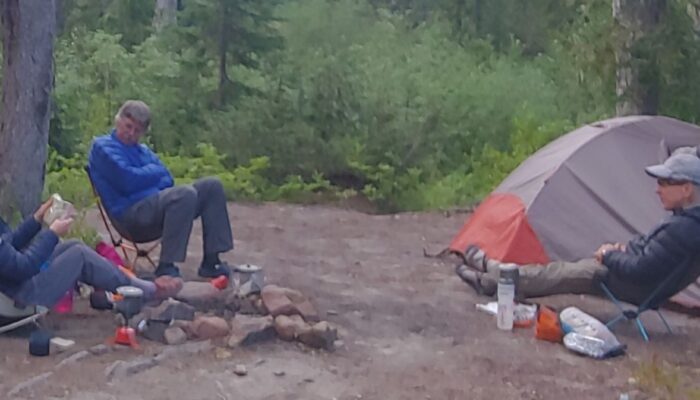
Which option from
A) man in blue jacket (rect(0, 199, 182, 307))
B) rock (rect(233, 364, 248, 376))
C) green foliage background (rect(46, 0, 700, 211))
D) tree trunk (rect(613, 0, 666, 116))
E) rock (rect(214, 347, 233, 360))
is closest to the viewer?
rock (rect(233, 364, 248, 376))

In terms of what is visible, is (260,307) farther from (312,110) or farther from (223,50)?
(223,50)

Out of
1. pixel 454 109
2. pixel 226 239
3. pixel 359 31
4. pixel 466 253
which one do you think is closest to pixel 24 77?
pixel 226 239

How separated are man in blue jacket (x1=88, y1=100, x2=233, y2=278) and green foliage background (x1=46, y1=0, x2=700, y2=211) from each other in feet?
9.74

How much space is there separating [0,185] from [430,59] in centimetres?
1162

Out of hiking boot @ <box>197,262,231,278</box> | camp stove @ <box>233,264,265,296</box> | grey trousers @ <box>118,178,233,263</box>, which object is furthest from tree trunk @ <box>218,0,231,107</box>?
camp stove @ <box>233,264,265,296</box>

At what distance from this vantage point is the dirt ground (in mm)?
4984

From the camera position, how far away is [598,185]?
24.6 ft

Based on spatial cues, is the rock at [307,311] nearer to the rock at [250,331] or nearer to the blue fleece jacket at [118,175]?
the rock at [250,331]

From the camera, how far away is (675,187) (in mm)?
6215

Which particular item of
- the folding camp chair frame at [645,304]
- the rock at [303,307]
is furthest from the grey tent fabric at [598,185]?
the rock at [303,307]

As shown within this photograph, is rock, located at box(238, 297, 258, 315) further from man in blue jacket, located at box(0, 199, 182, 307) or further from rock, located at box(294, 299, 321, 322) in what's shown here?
man in blue jacket, located at box(0, 199, 182, 307)

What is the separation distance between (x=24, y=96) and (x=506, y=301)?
2.89 m

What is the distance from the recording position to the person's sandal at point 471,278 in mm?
7090

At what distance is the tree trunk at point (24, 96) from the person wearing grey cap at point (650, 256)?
9.50 ft
